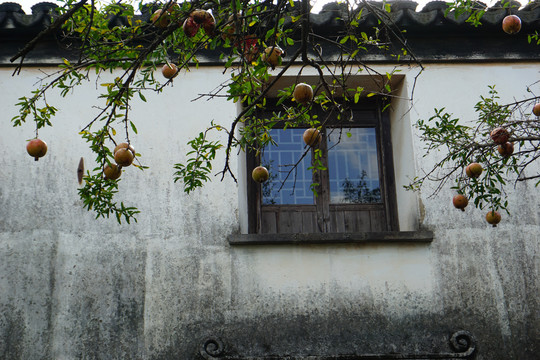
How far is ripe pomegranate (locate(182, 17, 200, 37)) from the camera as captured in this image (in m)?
3.50

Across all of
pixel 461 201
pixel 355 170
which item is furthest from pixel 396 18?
pixel 461 201

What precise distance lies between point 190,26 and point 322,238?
8.98 ft

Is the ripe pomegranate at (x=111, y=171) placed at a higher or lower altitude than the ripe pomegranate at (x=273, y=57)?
lower

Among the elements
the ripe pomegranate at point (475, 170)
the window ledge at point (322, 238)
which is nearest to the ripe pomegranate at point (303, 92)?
the ripe pomegranate at point (475, 170)

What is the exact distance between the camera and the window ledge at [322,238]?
579 cm

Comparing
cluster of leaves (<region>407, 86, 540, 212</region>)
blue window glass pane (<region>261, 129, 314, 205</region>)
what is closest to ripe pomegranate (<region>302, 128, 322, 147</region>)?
cluster of leaves (<region>407, 86, 540, 212</region>)

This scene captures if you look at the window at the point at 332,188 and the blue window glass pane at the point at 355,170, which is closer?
the window at the point at 332,188

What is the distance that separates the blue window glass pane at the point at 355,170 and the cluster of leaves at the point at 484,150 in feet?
1.92

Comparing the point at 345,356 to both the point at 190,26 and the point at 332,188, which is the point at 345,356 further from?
the point at 190,26

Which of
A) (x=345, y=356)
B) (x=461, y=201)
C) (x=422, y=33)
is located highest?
(x=422, y=33)

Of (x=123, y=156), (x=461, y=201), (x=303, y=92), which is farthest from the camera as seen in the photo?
(x=461, y=201)

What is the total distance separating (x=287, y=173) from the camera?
638 centimetres

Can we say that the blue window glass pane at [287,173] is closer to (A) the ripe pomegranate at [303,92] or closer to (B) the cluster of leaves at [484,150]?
(B) the cluster of leaves at [484,150]

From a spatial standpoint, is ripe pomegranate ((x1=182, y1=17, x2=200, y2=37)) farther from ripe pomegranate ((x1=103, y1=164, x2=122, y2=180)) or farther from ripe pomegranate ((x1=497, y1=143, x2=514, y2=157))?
ripe pomegranate ((x1=497, y1=143, x2=514, y2=157))
